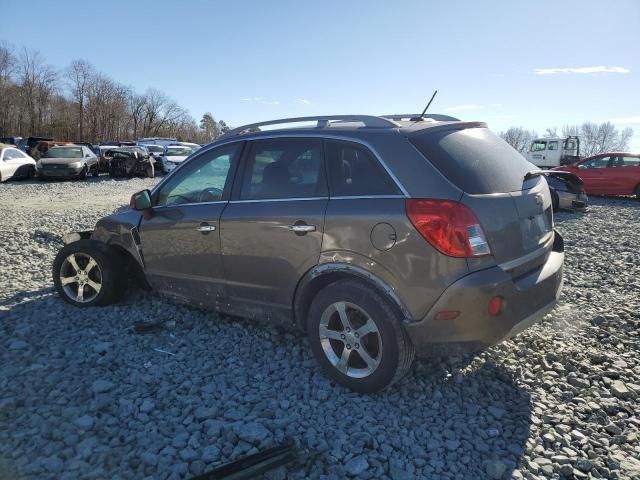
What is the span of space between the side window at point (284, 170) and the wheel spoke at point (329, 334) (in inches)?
35.7

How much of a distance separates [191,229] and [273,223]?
91 cm

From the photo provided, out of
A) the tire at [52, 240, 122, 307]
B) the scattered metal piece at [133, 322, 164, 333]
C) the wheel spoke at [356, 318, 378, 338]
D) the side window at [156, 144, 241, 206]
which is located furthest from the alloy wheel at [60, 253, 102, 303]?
the wheel spoke at [356, 318, 378, 338]

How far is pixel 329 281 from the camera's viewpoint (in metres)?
3.19

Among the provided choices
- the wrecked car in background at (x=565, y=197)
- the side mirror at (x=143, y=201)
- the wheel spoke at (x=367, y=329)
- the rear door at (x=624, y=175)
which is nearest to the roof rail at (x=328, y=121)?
the side mirror at (x=143, y=201)

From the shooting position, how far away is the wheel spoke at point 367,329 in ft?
9.73

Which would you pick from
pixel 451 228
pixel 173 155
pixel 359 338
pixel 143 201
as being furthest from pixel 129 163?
pixel 451 228

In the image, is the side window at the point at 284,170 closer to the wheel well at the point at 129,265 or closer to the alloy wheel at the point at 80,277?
Answer: the wheel well at the point at 129,265

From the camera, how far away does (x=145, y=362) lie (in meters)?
3.56

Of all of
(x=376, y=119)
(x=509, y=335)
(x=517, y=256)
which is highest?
(x=376, y=119)

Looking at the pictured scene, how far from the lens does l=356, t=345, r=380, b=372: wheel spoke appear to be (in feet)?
9.87

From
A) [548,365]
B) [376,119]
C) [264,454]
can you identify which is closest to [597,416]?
[548,365]

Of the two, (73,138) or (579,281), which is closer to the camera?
(579,281)

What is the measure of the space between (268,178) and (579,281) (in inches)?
167

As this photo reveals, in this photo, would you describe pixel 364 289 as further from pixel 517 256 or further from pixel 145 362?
pixel 145 362
